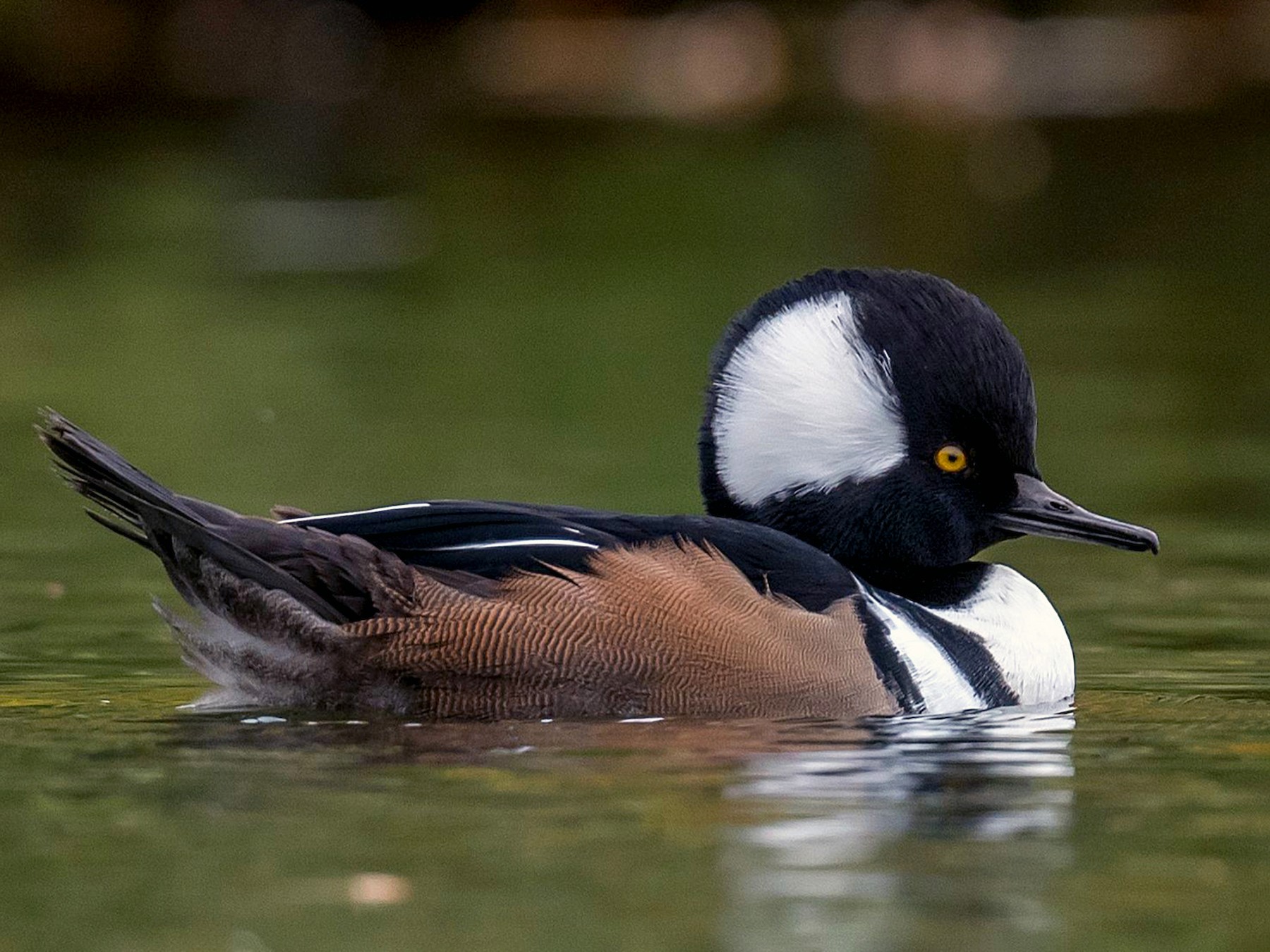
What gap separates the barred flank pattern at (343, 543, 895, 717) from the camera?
20.6ft

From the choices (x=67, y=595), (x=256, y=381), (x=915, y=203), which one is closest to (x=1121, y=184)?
(x=915, y=203)

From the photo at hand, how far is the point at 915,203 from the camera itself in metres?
23.5

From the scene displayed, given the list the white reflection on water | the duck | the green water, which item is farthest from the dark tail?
the white reflection on water

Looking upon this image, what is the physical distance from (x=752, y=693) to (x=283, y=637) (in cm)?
115

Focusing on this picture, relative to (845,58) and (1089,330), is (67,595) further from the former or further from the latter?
(845,58)

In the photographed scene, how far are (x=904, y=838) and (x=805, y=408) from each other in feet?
5.96

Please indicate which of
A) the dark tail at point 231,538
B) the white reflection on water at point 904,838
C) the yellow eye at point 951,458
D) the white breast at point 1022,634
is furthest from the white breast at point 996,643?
the dark tail at point 231,538

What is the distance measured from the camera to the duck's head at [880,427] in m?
6.86

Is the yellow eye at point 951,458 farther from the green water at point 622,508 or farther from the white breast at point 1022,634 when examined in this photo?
the green water at point 622,508

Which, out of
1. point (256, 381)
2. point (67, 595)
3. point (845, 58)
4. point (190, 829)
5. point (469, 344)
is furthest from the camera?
point (845, 58)

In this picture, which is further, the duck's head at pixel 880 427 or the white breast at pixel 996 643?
the duck's head at pixel 880 427

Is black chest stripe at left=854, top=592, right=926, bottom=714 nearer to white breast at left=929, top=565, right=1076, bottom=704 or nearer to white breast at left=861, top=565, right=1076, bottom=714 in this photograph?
white breast at left=861, top=565, right=1076, bottom=714

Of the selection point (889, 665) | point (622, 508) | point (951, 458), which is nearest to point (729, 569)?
point (889, 665)

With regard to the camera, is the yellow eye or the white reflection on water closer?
the white reflection on water
